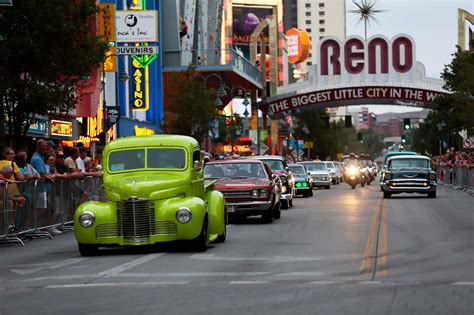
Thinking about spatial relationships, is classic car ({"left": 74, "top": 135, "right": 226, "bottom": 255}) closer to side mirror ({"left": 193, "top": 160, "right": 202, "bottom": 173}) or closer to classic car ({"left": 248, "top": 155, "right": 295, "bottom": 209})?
side mirror ({"left": 193, "top": 160, "right": 202, "bottom": 173})

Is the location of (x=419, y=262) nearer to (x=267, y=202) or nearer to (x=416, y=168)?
(x=267, y=202)

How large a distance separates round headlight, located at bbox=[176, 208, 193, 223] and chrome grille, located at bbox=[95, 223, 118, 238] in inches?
38.7

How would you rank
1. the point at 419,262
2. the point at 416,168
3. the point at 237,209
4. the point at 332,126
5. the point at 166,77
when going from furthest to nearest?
the point at 332,126 → the point at 166,77 → the point at 416,168 → the point at 237,209 → the point at 419,262

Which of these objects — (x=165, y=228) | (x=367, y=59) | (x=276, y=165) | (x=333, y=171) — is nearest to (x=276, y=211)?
(x=276, y=165)

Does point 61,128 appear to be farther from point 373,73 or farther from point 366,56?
point 366,56

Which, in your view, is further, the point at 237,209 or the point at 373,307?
the point at 237,209

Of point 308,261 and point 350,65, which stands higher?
point 350,65

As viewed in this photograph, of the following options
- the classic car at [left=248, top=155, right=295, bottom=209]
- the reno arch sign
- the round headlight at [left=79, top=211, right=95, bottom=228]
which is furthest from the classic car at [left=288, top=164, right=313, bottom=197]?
the reno arch sign

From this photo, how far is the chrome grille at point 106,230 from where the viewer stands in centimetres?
1772

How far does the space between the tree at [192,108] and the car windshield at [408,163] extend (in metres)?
17.7

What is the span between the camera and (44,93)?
27078 millimetres

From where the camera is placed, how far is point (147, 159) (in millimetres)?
19312

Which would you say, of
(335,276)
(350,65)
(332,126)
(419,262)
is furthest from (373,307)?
(332,126)

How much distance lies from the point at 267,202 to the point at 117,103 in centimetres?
3529
